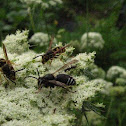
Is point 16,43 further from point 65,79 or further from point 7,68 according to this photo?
point 65,79

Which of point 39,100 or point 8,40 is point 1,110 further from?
point 8,40

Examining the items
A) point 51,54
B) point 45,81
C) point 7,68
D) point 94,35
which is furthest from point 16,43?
point 94,35

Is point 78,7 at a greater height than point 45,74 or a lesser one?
lesser

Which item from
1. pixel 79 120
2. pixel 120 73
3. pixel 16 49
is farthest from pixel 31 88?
pixel 120 73

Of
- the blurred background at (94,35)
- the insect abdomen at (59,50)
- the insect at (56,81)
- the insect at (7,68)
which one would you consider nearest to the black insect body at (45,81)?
the insect at (56,81)

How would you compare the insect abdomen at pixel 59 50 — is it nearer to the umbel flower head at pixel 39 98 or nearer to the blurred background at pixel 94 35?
the umbel flower head at pixel 39 98

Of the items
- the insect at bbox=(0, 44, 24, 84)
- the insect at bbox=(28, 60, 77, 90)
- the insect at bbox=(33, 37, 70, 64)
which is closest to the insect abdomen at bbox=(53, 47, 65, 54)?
the insect at bbox=(33, 37, 70, 64)

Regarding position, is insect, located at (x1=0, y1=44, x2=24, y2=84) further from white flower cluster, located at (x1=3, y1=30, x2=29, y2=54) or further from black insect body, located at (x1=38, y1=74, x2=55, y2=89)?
white flower cluster, located at (x1=3, y1=30, x2=29, y2=54)
